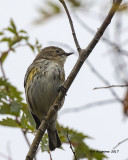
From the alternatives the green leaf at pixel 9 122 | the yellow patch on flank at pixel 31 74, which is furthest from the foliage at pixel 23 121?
the yellow patch on flank at pixel 31 74

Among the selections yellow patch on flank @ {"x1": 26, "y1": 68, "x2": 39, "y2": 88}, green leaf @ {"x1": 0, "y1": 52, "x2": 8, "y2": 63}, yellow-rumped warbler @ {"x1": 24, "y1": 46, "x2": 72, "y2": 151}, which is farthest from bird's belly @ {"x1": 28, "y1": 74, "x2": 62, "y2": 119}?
green leaf @ {"x1": 0, "y1": 52, "x2": 8, "y2": 63}

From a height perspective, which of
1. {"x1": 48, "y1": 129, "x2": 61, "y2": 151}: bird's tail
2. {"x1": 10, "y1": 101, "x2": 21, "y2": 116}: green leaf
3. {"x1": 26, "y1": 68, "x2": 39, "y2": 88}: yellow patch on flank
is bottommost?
{"x1": 10, "y1": 101, "x2": 21, "y2": 116}: green leaf

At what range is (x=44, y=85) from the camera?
6137mm

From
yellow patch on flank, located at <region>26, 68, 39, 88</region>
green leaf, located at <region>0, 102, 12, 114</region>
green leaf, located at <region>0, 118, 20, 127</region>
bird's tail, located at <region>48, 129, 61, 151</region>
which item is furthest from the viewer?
yellow patch on flank, located at <region>26, 68, 39, 88</region>

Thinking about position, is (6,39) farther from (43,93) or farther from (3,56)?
(43,93)

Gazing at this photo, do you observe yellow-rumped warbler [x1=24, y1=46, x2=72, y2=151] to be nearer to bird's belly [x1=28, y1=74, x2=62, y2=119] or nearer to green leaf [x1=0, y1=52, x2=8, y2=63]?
bird's belly [x1=28, y1=74, x2=62, y2=119]

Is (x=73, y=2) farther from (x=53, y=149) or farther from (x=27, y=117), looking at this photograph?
(x=53, y=149)

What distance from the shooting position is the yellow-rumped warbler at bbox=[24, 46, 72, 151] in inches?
239

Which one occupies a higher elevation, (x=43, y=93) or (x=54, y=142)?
(x=43, y=93)

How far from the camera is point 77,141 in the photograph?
441 cm

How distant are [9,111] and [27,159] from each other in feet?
3.06

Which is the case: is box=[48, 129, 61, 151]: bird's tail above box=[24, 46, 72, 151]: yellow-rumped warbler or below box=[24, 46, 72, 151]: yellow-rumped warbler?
below

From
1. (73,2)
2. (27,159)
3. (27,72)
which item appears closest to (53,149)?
(27,72)

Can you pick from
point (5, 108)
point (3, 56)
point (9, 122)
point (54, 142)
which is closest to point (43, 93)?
point (54, 142)
